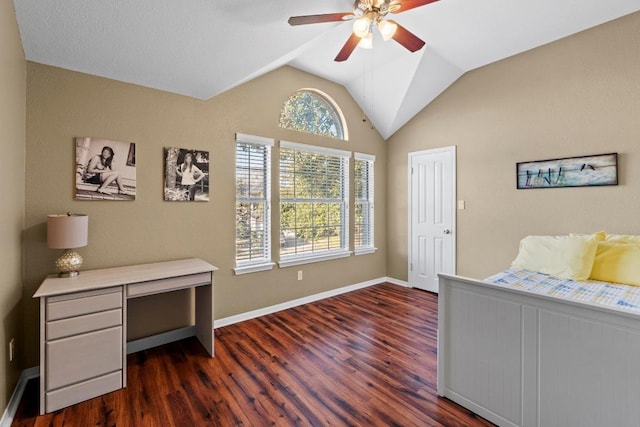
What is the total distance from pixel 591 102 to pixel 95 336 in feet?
16.0

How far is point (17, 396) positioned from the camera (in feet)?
6.63

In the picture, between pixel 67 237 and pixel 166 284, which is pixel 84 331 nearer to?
pixel 166 284

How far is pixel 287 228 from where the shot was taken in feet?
12.6

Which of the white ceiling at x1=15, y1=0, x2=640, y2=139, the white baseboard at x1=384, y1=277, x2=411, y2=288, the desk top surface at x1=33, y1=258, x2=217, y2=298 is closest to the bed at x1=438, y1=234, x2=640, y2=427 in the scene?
the desk top surface at x1=33, y1=258, x2=217, y2=298

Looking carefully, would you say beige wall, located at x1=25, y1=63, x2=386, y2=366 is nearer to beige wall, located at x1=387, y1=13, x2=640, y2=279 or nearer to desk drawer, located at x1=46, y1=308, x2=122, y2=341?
desk drawer, located at x1=46, y1=308, x2=122, y2=341

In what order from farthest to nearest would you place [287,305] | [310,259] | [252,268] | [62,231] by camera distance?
1. [310,259]
2. [287,305]
3. [252,268]
4. [62,231]

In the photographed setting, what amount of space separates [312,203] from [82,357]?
2.80 meters

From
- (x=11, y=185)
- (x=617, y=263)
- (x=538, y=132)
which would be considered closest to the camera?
(x=11, y=185)

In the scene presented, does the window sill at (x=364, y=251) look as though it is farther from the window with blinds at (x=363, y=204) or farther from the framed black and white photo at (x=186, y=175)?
the framed black and white photo at (x=186, y=175)

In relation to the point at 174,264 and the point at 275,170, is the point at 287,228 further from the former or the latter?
the point at 174,264

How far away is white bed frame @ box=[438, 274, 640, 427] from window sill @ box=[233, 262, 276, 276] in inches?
83.3

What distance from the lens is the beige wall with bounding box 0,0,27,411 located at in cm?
166

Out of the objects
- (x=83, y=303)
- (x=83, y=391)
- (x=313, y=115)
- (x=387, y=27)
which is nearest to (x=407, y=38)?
(x=387, y=27)

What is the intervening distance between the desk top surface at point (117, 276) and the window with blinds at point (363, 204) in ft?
8.41
